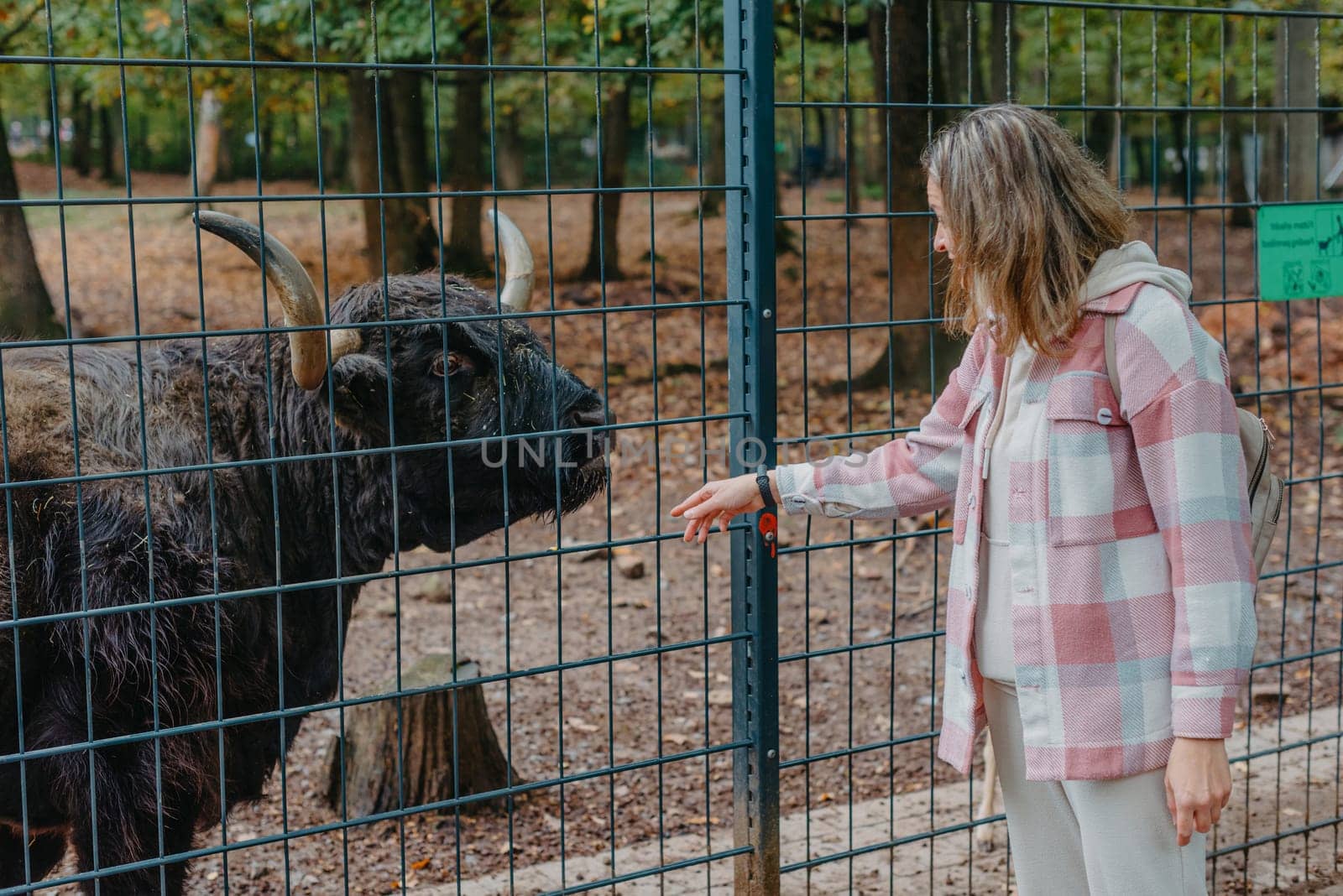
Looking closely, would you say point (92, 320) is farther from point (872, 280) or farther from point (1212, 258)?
point (1212, 258)

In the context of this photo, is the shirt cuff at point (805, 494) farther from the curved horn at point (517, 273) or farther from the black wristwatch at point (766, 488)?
the curved horn at point (517, 273)

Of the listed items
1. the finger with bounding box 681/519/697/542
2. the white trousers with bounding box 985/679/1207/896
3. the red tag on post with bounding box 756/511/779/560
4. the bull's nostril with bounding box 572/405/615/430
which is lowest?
the white trousers with bounding box 985/679/1207/896

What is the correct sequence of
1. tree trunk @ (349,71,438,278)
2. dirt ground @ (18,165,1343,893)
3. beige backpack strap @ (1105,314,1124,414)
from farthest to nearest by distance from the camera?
tree trunk @ (349,71,438,278), dirt ground @ (18,165,1343,893), beige backpack strap @ (1105,314,1124,414)

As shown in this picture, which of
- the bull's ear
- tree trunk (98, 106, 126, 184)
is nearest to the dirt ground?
the bull's ear

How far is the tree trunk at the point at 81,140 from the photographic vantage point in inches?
1403

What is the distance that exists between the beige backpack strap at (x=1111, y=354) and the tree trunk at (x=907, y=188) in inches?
297

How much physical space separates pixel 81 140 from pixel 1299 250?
1501 inches

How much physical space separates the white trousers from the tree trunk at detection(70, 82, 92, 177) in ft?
121

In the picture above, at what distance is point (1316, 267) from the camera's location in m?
4.38

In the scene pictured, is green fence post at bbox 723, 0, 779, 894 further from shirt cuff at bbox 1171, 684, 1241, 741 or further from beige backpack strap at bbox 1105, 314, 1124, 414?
shirt cuff at bbox 1171, 684, 1241, 741

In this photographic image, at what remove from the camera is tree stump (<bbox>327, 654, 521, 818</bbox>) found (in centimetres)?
543

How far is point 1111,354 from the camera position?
8.14ft

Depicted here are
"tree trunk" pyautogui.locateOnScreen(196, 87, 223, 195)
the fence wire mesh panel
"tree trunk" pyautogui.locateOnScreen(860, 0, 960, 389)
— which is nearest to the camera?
the fence wire mesh panel

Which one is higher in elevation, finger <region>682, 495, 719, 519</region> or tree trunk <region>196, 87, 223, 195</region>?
tree trunk <region>196, 87, 223, 195</region>
